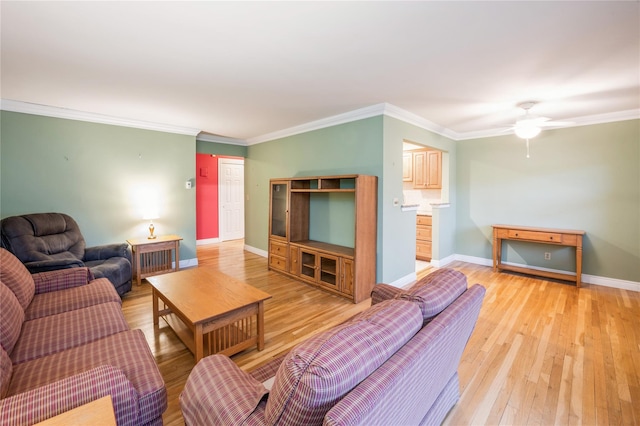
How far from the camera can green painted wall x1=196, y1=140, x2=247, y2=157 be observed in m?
5.62

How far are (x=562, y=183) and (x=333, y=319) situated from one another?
4148mm

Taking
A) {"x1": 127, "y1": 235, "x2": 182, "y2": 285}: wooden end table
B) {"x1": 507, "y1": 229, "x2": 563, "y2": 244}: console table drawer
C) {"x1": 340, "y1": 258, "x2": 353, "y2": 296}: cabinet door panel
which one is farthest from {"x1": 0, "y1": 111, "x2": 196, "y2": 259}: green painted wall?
{"x1": 507, "y1": 229, "x2": 563, "y2": 244}: console table drawer

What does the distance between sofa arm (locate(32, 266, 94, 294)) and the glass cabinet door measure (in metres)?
2.56

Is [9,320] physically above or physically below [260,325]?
above

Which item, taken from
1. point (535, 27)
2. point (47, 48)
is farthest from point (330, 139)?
point (47, 48)

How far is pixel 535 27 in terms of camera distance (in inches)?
74.1

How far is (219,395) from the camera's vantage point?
1.12 metres

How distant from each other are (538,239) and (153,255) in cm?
595

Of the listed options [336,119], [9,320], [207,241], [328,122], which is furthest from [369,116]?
[207,241]

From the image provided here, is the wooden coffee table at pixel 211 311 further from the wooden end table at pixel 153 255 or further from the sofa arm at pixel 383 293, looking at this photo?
the wooden end table at pixel 153 255

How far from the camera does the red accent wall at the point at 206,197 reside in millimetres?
6762

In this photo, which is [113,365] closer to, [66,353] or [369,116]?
[66,353]

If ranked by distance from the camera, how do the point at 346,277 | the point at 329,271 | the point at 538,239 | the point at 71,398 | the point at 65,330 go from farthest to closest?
the point at 538,239, the point at 329,271, the point at 346,277, the point at 65,330, the point at 71,398

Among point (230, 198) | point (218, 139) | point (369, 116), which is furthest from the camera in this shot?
point (230, 198)
